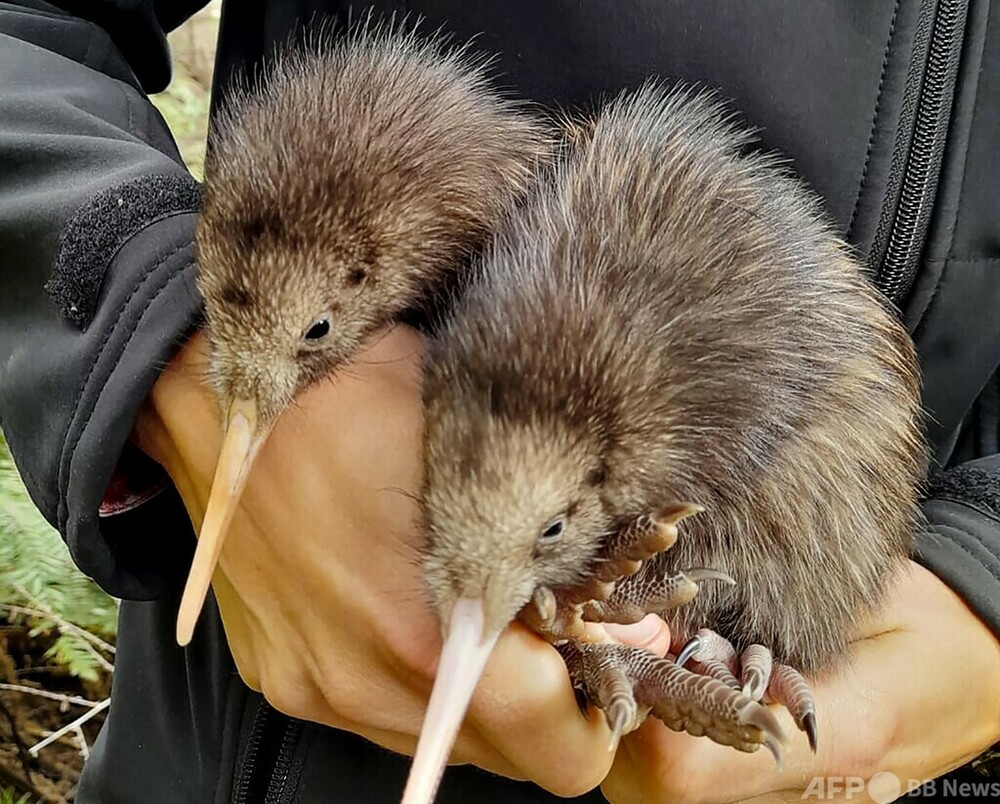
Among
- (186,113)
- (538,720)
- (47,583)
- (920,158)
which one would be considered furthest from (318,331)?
(186,113)

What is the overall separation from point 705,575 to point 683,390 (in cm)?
16

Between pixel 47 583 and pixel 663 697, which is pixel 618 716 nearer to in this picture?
pixel 663 697

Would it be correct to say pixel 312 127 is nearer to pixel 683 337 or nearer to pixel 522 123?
pixel 522 123

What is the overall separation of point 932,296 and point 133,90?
847 mm

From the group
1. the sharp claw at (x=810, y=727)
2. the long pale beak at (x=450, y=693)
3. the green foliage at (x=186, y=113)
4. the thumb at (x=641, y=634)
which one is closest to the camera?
the long pale beak at (x=450, y=693)

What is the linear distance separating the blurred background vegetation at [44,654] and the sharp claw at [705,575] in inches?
43.9

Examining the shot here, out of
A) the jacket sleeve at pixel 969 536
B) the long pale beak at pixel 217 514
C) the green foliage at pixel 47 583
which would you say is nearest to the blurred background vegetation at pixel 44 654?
the green foliage at pixel 47 583

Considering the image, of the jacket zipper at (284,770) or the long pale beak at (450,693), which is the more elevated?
the long pale beak at (450,693)

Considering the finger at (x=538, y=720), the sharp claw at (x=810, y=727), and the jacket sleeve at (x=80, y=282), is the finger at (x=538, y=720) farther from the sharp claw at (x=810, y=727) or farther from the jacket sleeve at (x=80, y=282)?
the jacket sleeve at (x=80, y=282)

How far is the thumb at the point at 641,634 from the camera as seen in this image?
0.89m

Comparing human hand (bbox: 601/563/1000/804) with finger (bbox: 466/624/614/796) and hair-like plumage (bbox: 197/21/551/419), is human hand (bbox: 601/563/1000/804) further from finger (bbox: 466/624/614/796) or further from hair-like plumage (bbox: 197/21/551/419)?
hair-like plumage (bbox: 197/21/551/419)

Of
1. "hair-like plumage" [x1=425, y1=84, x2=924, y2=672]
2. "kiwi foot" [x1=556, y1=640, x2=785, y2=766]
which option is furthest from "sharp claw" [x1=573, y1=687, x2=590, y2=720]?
"hair-like plumage" [x1=425, y1=84, x2=924, y2=672]

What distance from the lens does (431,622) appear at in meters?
0.78

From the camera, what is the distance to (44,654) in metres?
1.95
